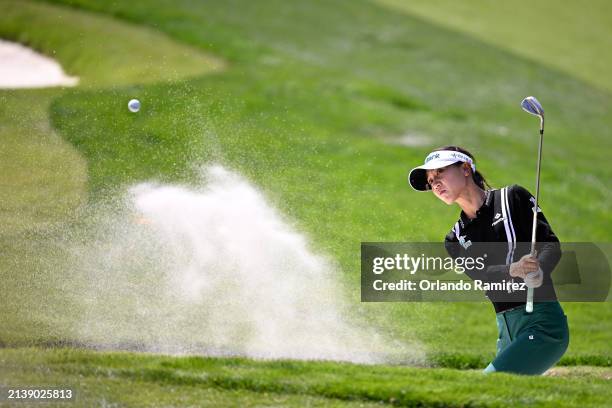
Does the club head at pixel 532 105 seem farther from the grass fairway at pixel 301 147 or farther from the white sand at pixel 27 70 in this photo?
the white sand at pixel 27 70

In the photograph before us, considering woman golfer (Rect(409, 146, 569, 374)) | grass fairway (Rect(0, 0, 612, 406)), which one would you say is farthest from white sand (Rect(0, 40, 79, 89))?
woman golfer (Rect(409, 146, 569, 374))

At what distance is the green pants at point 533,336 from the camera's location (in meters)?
7.08

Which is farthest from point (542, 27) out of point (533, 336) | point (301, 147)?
point (533, 336)

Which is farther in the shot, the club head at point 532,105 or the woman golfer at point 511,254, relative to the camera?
the club head at point 532,105

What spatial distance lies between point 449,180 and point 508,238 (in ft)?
2.14

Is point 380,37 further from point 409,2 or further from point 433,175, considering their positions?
point 433,175

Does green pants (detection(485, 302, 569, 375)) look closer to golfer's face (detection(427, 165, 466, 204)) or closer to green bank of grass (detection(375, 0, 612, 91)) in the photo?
golfer's face (detection(427, 165, 466, 204))

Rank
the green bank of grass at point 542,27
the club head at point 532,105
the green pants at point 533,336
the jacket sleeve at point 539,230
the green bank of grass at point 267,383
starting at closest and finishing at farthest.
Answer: the green bank of grass at point 267,383 < the jacket sleeve at point 539,230 < the green pants at point 533,336 < the club head at point 532,105 < the green bank of grass at point 542,27

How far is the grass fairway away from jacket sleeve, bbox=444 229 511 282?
787 mm

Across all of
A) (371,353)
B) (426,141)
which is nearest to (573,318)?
(371,353)

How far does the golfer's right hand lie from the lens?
22.4ft

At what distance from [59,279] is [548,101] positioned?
51.1 ft

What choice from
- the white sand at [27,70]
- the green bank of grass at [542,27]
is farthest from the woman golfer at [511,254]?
the green bank of grass at [542,27]

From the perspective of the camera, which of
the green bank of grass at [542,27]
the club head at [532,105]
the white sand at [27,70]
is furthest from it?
the green bank of grass at [542,27]
